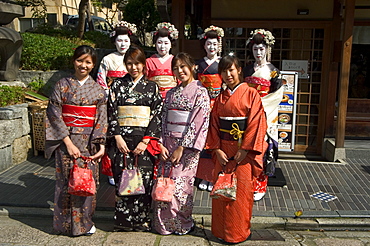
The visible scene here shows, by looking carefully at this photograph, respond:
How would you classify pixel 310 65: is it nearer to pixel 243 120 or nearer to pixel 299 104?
pixel 299 104

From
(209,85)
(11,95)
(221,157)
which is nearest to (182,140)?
(221,157)

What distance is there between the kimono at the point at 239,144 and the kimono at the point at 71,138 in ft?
4.02

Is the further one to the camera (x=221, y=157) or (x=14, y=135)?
(x=14, y=135)

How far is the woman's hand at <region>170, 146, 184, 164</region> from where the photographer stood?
3.95 metres

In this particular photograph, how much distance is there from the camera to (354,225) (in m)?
4.34

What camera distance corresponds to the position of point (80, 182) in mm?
3846

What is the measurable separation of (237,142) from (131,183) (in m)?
1.20

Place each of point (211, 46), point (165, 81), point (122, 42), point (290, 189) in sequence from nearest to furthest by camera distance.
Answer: point (211, 46) → point (165, 81) → point (290, 189) → point (122, 42)

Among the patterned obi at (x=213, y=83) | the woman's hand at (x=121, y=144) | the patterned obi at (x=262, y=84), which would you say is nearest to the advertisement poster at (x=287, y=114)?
the patterned obi at (x=262, y=84)

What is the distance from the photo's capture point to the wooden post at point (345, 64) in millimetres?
6148

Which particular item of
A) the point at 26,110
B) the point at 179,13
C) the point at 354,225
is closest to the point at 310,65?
the point at 179,13

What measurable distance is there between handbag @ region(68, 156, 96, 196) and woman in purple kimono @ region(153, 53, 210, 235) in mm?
729

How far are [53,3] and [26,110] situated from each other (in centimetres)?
1618

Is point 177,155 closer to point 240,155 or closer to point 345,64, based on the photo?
point 240,155
